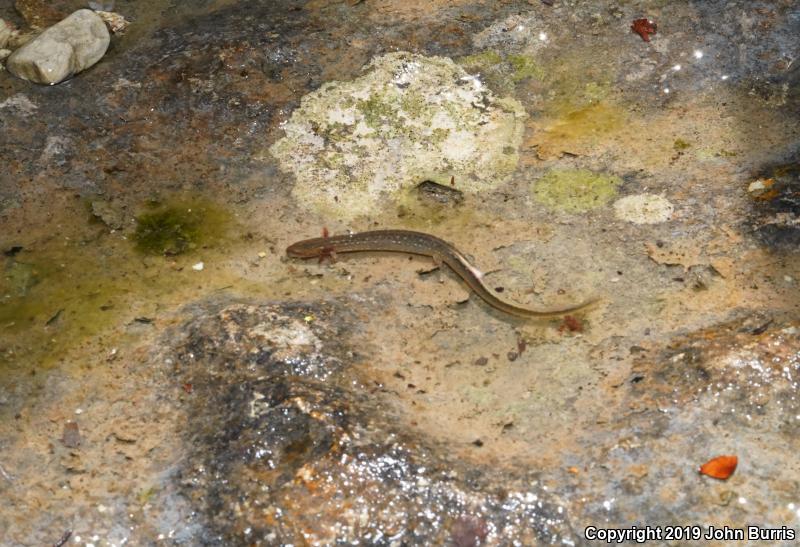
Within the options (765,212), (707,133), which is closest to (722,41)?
(707,133)

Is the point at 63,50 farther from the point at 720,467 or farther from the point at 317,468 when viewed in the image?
the point at 720,467

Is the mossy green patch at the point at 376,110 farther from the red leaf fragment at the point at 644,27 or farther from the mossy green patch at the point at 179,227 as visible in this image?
the red leaf fragment at the point at 644,27

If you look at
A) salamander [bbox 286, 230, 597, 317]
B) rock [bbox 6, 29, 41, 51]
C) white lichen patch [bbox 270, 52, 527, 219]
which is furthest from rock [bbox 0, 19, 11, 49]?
salamander [bbox 286, 230, 597, 317]

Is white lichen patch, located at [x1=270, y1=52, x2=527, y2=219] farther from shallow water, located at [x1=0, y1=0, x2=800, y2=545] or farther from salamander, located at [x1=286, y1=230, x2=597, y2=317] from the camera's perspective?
salamander, located at [x1=286, y1=230, x2=597, y2=317]

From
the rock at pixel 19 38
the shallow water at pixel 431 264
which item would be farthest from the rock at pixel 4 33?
the shallow water at pixel 431 264

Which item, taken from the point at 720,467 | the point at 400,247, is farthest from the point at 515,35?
the point at 720,467

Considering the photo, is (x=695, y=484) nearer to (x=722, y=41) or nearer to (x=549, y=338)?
(x=549, y=338)
